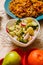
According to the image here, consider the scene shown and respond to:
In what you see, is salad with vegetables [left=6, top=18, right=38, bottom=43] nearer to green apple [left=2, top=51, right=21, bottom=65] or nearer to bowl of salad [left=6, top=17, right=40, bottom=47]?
bowl of salad [left=6, top=17, right=40, bottom=47]

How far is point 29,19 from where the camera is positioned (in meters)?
1.06

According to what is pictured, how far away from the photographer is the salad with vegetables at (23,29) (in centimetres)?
98

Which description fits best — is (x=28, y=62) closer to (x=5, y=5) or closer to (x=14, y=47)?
(x=14, y=47)

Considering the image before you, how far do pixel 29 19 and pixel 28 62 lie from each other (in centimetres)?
24

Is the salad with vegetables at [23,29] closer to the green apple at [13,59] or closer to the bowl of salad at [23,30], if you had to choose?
the bowl of salad at [23,30]

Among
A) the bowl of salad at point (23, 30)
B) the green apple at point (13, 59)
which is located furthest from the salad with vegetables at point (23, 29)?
the green apple at point (13, 59)

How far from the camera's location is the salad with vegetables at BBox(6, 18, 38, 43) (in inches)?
38.6

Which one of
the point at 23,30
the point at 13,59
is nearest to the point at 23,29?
the point at 23,30

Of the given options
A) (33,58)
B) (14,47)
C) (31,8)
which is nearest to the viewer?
(33,58)

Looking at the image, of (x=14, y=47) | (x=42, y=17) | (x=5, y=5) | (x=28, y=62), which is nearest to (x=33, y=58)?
(x=28, y=62)

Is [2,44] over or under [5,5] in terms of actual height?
under

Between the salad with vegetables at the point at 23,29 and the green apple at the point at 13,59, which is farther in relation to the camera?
the salad with vegetables at the point at 23,29

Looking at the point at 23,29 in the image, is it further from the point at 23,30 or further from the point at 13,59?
the point at 13,59

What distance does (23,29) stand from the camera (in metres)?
1.01
